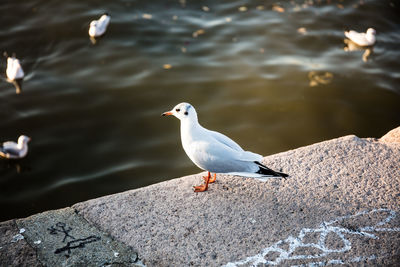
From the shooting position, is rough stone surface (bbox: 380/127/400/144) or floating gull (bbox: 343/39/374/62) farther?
floating gull (bbox: 343/39/374/62)

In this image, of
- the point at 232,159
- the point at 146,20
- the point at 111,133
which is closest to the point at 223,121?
the point at 111,133

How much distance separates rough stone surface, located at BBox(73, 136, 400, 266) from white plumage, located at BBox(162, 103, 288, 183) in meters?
0.33

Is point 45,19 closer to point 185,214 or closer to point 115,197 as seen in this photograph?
point 115,197

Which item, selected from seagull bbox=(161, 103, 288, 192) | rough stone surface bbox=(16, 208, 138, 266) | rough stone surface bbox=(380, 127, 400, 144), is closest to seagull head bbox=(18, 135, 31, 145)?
rough stone surface bbox=(16, 208, 138, 266)

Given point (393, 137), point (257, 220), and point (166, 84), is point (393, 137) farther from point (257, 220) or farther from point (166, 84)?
point (166, 84)

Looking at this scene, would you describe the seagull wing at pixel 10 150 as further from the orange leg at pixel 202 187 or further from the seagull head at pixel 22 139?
the orange leg at pixel 202 187

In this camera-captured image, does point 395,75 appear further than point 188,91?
Yes

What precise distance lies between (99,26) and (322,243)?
19.9ft

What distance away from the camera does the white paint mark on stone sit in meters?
3.16

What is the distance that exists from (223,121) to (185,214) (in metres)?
2.87

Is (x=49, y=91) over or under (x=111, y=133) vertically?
over

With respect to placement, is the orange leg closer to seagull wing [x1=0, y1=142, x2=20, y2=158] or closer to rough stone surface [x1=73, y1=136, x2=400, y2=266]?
rough stone surface [x1=73, y1=136, x2=400, y2=266]

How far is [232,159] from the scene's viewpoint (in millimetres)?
3631

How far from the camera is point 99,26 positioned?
7.75 metres
